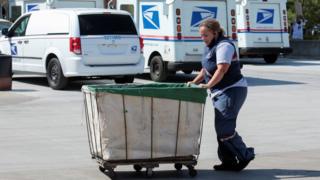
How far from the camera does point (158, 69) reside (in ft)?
66.5

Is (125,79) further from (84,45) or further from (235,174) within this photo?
(235,174)

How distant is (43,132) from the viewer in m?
11.5

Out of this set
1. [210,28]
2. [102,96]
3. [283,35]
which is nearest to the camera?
[102,96]

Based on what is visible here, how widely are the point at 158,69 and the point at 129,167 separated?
11.6 m

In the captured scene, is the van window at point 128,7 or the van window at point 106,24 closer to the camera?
the van window at point 106,24

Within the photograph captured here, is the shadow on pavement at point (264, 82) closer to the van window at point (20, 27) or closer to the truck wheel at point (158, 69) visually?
the truck wheel at point (158, 69)

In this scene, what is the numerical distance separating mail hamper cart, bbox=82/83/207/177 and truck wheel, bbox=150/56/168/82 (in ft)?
38.8

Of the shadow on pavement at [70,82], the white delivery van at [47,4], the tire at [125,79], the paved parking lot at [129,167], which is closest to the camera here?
the paved parking lot at [129,167]

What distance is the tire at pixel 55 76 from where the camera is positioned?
17562 millimetres

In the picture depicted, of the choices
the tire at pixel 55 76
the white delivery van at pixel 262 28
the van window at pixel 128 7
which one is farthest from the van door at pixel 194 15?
the white delivery van at pixel 262 28

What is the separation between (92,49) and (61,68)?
972 millimetres

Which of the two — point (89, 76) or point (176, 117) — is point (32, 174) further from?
point (89, 76)

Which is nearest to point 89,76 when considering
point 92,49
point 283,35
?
point 92,49

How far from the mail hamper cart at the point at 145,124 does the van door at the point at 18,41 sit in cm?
1130
